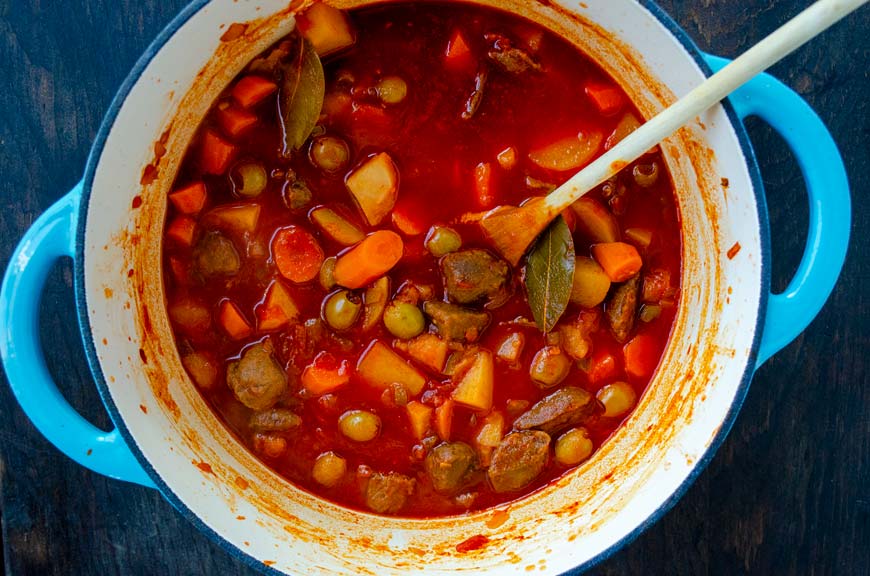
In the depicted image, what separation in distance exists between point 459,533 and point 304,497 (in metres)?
0.52

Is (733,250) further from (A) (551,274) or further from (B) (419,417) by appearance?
(B) (419,417)

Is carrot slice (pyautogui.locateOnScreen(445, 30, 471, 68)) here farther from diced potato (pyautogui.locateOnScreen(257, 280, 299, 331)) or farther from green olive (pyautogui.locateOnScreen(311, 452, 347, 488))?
green olive (pyautogui.locateOnScreen(311, 452, 347, 488))

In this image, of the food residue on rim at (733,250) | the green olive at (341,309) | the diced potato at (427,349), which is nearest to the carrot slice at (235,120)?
the green olive at (341,309)

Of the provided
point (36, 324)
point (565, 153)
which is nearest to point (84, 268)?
point (36, 324)

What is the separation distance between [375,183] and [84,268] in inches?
33.3

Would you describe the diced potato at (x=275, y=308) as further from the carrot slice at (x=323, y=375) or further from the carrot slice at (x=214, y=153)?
the carrot slice at (x=214, y=153)

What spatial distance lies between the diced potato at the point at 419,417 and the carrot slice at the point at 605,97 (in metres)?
1.08

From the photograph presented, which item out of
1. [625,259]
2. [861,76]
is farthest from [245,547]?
[861,76]

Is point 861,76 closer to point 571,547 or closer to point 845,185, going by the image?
point 845,185

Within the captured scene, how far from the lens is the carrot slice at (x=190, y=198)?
2.47 meters

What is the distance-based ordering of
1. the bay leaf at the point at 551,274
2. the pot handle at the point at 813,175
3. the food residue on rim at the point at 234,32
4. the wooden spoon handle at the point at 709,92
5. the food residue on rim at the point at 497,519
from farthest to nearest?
the food residue on rim at the point at 497,519 → the bay leaf at the point at 551,274 → the food residue on rim at the point at 234,32 → the pot handle at the point at 813,175 → the wooden spoon handle at the point at 709,92

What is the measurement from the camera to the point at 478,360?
256 cm

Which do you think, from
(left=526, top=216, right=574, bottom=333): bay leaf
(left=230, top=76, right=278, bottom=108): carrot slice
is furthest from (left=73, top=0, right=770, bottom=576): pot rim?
(left=526, top=216, right=574, bottom=333): bay leaf

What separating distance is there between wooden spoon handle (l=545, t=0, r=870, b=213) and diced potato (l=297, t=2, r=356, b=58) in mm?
784
